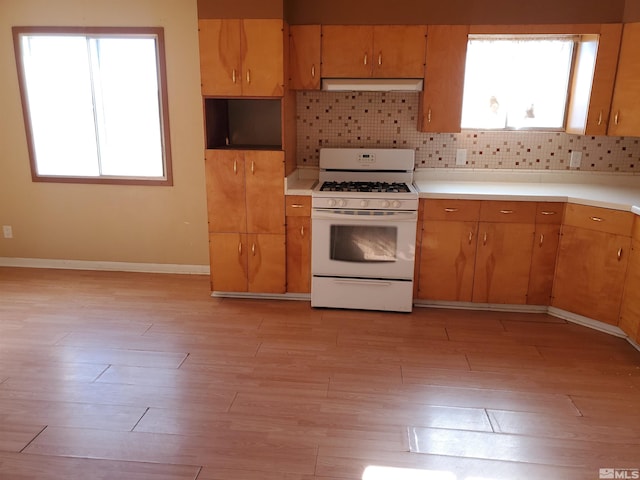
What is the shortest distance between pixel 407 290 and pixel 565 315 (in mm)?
1140

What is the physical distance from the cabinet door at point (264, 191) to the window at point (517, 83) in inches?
60.5

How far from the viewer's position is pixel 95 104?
13.8 ft

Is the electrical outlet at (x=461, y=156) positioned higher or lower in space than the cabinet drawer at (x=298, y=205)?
higher

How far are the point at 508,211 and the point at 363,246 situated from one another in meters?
1.03

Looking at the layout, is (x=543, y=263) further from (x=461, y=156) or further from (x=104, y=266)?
(x=104, y=266)

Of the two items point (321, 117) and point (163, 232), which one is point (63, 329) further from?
point (321, 117)

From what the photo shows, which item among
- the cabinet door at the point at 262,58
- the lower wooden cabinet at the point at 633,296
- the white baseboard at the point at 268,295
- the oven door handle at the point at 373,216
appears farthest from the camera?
the white baseboard at the point at 268,295


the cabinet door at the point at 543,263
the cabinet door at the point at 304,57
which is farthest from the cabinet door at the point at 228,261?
the cabinet door at the point at 543,263

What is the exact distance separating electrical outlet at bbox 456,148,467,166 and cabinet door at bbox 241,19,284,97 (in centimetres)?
150

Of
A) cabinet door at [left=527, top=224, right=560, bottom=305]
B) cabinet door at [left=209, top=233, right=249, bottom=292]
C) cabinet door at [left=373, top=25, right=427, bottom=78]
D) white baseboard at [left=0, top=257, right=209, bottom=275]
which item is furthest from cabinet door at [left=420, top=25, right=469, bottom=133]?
white baseboard at [left=0, top=257, right=209, bottom=275]

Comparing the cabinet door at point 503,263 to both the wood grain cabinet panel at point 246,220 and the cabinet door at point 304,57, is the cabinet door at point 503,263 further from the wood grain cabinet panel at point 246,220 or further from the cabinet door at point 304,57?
the cabinet door at point 304,57

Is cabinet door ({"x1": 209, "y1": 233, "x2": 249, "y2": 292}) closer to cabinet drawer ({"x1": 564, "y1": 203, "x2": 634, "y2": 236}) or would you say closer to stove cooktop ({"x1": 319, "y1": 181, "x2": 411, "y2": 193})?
stove cooktop ({"x1": 319, "y1": 181, "x2": 411, "y2": 193})

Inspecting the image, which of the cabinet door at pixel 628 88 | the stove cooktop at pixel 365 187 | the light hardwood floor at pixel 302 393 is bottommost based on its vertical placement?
the light hardwood floor at pixel 302 393

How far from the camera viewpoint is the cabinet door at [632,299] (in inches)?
120
